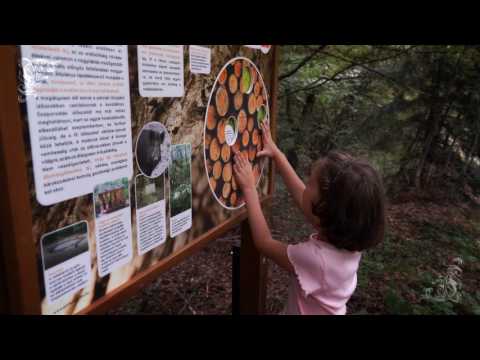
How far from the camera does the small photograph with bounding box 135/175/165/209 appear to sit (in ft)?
3.83

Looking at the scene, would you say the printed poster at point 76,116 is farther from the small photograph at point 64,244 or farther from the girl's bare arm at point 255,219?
the girl's bare arm at point 255,219

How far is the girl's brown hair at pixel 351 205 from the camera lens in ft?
4.74

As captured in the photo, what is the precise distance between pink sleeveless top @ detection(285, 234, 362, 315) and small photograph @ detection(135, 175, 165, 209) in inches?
24.6

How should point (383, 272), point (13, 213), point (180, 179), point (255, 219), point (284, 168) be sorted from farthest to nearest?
1. point (383, 272)
2. point (284, 168)
3. point (255, 219)
4. point (180, 179)
5. point (13, 213)

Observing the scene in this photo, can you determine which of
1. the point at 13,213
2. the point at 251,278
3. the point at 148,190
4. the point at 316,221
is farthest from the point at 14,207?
the point at 251,278

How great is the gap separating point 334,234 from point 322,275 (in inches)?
6.9

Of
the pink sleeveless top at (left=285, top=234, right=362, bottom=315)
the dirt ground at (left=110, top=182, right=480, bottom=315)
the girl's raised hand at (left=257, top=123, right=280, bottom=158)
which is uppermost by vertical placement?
the girl's raised hand at (left=257, top=123, right=280, bottom=158)

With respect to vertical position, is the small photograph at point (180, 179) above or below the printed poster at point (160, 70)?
below

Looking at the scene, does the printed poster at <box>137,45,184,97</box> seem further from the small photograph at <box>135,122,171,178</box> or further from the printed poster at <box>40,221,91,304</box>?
the printed poster at <box>40,221,91,304</box>

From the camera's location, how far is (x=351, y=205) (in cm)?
145

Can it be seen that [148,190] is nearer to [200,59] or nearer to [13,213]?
[13,213]

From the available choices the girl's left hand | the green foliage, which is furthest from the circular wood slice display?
the green foliage

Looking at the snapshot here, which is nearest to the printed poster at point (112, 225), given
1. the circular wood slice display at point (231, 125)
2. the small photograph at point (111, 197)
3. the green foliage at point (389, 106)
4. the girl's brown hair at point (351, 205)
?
the small photograph at point (111, 197)
